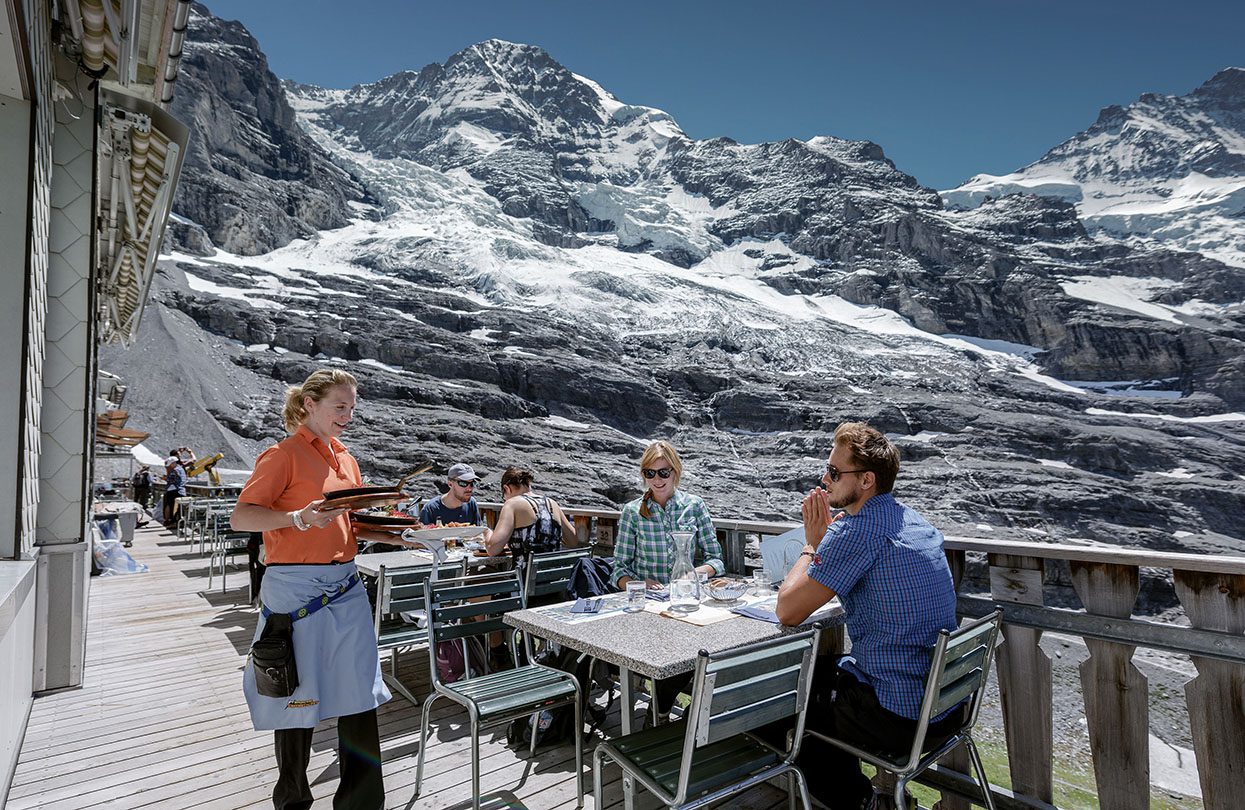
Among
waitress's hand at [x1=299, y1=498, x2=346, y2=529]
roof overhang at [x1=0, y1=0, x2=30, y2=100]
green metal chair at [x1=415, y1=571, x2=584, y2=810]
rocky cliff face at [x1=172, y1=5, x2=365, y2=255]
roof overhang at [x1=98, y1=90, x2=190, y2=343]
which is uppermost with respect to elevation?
rocky cliff face at [x1=172, y1=5, x2=365, y2=255]

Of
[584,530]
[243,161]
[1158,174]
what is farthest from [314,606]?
[1158,174]

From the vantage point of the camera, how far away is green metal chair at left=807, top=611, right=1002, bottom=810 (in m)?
1.97

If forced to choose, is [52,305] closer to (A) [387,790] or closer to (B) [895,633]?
(A) [387,790]

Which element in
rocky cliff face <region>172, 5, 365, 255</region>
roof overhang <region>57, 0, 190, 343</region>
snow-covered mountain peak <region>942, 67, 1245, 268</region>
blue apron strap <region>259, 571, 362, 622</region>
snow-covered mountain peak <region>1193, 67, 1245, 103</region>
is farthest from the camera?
snow-covered mountain peak <region>1193, 67, 1245, 103</region>

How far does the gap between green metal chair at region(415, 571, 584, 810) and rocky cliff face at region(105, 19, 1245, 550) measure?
130 ft

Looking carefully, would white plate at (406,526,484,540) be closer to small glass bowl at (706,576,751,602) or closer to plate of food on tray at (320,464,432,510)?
small glass bowl at (706,576,751,602)

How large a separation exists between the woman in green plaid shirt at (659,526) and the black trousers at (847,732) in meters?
1.20

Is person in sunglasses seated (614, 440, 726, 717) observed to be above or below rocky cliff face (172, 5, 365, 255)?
below

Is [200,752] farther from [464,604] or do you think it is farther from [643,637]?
[643,637]

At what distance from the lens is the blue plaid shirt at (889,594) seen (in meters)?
2.12

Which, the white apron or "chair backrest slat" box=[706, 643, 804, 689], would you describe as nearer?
"chair backrest slat" box=[706, 643, 804, 689]

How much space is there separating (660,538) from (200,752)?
102 inches

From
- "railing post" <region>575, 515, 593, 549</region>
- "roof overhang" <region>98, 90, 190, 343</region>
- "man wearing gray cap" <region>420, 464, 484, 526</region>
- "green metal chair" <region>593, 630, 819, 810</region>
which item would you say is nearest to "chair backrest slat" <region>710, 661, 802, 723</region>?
"green metal chair" <region>593, 630, 819, 810</region>

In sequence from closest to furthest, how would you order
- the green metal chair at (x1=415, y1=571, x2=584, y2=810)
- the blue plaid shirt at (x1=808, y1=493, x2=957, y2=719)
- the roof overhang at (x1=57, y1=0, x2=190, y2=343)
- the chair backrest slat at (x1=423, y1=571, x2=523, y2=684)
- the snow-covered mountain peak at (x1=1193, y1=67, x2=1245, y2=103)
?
the blue plaid shirt at (x1=808, y1=493, x2=957, y2=719) → the green metal chair at (x1=415, y1=571, x2=584, y2=810) → the chair backrest slat at (x1=423, y1=571, x2=523, y2=684) → the roof overhang at (x1=57, y1=0, x2=190, y2=343) → the snow-covered mountain peak at (x1=1193, y1=67, x2=1245, y2=103)
